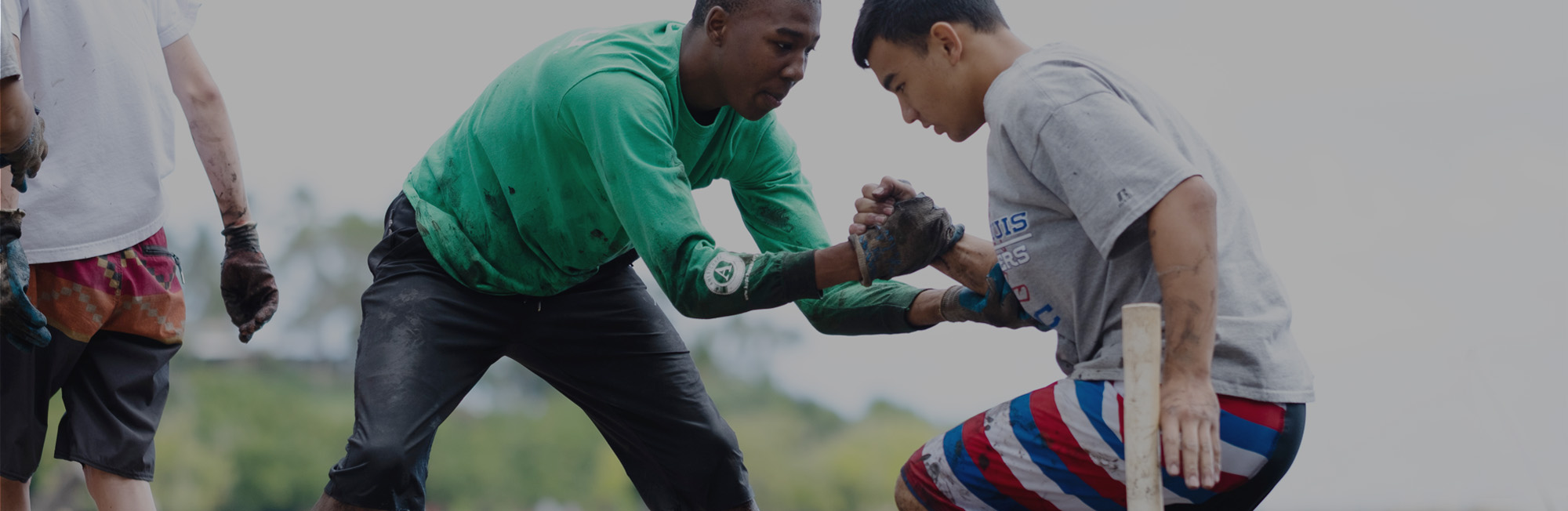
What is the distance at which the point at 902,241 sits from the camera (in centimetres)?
270

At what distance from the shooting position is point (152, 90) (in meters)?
3.07

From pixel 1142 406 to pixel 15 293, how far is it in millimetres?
2321

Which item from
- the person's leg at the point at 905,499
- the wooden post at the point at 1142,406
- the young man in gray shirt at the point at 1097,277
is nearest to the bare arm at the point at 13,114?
the young man in gray shirt at the point at 1097,277

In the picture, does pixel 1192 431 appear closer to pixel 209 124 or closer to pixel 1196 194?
pixel 1196 194

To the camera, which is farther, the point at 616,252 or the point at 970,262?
the point at 616,252

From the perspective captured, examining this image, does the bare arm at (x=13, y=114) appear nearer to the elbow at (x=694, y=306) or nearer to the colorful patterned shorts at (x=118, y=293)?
the colorful patterned shorts at (x=118, y=293)

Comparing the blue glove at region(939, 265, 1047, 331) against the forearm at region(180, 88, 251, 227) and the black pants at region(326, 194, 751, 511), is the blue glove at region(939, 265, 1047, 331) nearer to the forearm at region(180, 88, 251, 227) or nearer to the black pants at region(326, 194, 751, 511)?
the black pants at region(326, 194, 751, 511)

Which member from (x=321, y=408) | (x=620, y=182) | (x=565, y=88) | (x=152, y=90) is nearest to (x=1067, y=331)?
(x=620, y=182)

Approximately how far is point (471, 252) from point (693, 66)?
0.75 meters

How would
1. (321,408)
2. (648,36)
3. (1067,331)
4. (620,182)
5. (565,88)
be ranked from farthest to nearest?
(321,408)
(648,36)
(565,88)
(620,182)
(1067,331)

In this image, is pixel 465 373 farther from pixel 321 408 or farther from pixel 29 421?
pixel 321 408

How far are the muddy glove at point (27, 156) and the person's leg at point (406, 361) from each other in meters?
0.81

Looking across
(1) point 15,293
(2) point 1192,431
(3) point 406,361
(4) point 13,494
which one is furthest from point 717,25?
(4) point 13,494

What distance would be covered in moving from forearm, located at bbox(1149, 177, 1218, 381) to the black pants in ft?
5.13
